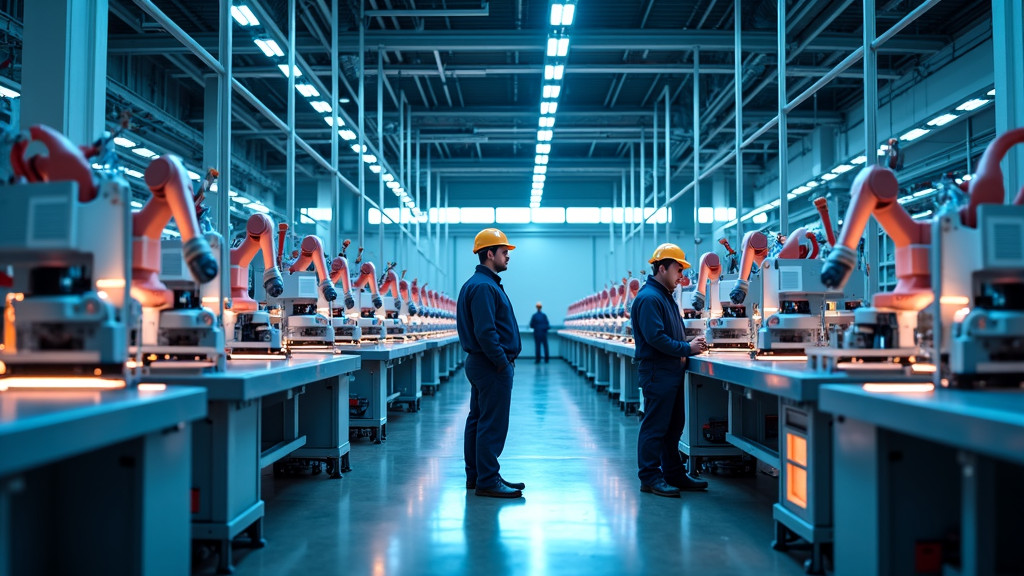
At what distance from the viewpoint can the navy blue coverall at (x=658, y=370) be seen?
4480 mm

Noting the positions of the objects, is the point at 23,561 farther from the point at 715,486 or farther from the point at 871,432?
the point at 715,486

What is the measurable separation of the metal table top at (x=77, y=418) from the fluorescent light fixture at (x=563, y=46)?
23.4ft

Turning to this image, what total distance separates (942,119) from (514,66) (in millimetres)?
5685

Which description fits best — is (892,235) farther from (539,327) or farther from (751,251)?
(539,327)

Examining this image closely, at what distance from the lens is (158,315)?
3.14 m


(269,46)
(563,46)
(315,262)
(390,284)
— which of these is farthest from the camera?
(390,284)

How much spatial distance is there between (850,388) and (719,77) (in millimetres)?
10743

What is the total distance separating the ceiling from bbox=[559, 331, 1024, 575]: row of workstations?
626cm

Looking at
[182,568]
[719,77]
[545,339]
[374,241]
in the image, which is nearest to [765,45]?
[719,77]

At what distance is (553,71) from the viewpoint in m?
9.84

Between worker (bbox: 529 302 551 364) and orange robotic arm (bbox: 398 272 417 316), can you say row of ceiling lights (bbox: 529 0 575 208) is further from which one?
worker (bbox: 529 302 551 364)

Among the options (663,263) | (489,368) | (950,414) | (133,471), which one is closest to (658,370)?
(663,263)

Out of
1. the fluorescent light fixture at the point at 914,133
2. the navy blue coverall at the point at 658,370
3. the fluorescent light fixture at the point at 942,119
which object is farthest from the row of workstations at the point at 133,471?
the fluorescent light fixture at the point at 914,133

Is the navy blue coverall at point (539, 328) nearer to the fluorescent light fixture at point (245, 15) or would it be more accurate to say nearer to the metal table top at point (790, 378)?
the fluorescent light fixture at point (245, 15)
